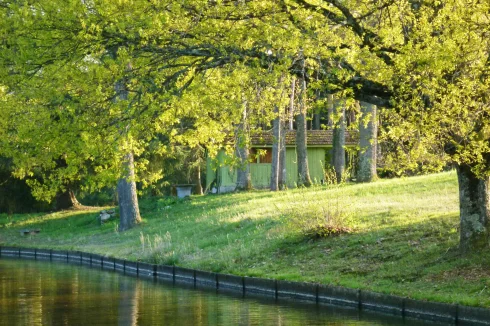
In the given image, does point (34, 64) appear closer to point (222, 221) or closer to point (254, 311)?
point (254, 311)

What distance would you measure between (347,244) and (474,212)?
4261 mm

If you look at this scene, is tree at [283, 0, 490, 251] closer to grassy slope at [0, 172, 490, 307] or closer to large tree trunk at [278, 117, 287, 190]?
grassy slope at [0, 172, 490, 307]

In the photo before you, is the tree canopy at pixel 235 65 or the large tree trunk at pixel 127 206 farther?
the large tree trunk at pixel 127 206

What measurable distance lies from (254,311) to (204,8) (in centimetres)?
A: 599

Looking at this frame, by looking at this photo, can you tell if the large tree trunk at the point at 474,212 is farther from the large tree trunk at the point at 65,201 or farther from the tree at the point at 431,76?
the large tree trunk at the point at 65,201

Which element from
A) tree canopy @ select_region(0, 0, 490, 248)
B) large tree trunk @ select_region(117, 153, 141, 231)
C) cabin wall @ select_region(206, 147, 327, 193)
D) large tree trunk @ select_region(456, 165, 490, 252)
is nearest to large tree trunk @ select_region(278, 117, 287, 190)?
cabin wall @ select_region(206, 147, 327, 193)

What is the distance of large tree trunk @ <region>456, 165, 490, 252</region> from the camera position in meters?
17.5

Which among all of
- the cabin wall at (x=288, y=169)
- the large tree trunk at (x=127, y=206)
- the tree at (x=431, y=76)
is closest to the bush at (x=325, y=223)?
the tree at (x=431, y=76)

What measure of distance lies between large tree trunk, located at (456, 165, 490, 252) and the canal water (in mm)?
2860

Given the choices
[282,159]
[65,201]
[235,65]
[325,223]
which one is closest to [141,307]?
[235,65]

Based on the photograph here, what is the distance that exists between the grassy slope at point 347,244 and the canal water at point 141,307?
137cm

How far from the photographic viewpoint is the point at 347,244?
2119cm

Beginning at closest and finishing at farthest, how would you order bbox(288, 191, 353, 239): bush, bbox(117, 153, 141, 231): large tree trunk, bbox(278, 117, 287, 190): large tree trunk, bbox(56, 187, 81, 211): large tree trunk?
bbox(288, 191, 353, 239): bush
bbox(117, 153, 141, 231): large tree trunk
bbox(278, 117, 287, 190): large tree trunk
bbox(56, 187, 81, 211): large tree trunk

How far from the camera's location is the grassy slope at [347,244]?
1714cm
